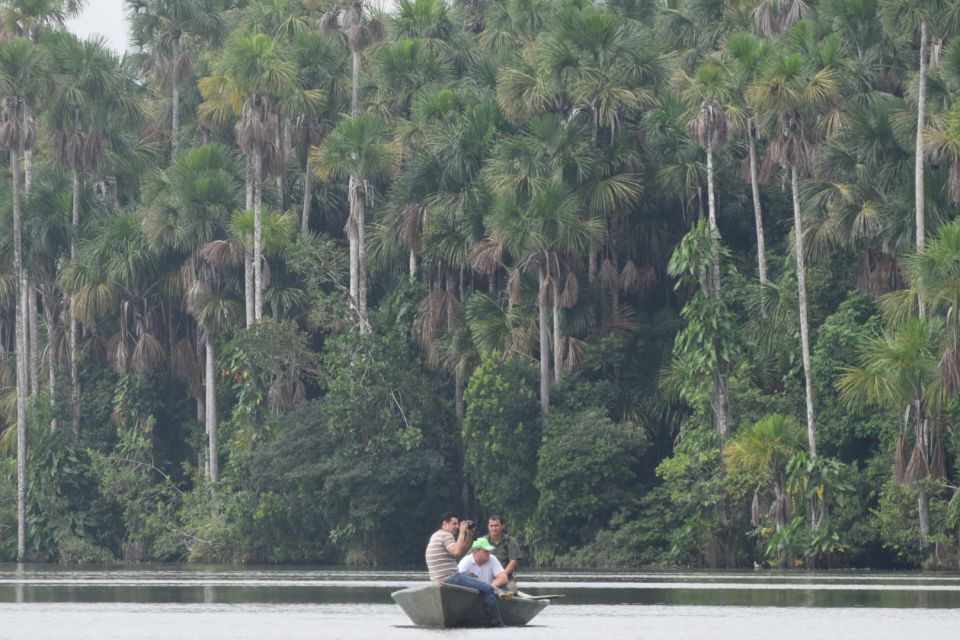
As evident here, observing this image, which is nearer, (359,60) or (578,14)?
(578,14)

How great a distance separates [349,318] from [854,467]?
16.4 metres

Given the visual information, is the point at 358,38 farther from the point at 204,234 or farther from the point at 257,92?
the point at 204,234

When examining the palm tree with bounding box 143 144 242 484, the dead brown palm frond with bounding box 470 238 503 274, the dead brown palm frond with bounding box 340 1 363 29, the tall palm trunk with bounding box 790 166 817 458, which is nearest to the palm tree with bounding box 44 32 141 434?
the palm tree with bounding box 143 144 242 484

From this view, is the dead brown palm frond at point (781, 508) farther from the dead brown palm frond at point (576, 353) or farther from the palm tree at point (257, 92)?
the palm tree at point (257, 92)

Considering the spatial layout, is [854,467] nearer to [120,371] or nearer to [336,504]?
[336,504]

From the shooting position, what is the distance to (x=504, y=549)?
28.0 meters

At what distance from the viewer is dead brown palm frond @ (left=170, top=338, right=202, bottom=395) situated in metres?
64.1

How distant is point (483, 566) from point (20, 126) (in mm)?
37740

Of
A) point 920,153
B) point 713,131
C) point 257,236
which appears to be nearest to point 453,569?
point 920,153

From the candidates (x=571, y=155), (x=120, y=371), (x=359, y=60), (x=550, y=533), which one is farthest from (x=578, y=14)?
(x=120, y=371)

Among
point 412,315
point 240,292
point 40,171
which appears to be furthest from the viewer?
point 40,171

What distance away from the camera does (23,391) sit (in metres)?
60.8

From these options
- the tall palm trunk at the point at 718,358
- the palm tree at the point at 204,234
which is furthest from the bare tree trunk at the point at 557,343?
the palm tree at the point at 204,234

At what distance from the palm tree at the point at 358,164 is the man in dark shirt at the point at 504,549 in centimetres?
2998
